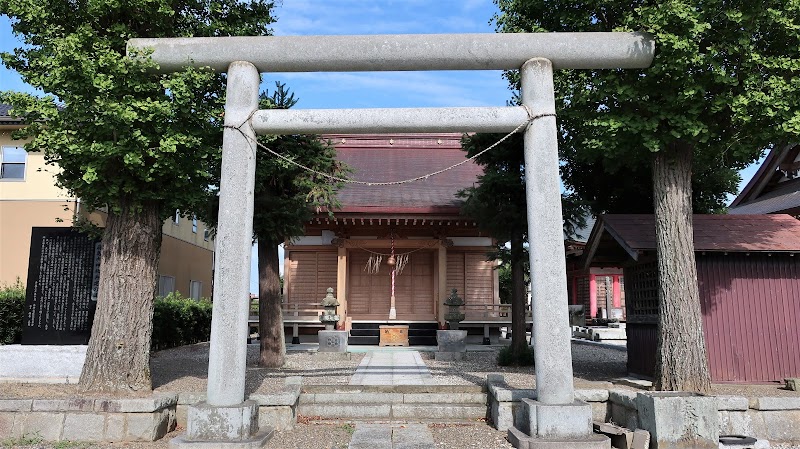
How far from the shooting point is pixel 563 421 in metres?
6.10

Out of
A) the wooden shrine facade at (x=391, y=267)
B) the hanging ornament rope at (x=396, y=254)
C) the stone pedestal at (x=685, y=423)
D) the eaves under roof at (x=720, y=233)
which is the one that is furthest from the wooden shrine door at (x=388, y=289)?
the stone pedestal at (x=685, y=423)

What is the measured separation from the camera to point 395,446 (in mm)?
6098

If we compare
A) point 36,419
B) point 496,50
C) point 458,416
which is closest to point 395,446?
point 458,416

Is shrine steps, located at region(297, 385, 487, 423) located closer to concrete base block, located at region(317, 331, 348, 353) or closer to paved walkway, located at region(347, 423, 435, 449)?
paved walkway, located at region(347, 423, 435, 449)

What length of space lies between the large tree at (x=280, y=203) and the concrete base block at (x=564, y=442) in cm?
673

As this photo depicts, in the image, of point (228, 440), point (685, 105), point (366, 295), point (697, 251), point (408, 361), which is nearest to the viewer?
point (228, 440)

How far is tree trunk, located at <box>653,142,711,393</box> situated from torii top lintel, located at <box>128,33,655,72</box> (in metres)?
1.99

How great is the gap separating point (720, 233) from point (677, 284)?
2.36 meters

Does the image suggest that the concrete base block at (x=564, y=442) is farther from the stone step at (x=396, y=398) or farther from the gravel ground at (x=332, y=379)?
the stone step at (x=396, y=398)

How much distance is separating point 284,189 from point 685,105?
7.89 meters

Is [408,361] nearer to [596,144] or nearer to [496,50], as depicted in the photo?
[596,144]

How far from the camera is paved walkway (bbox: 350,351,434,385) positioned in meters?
9.59

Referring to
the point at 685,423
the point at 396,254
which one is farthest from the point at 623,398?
the point at 396,254

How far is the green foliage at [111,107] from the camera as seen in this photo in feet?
22.1
